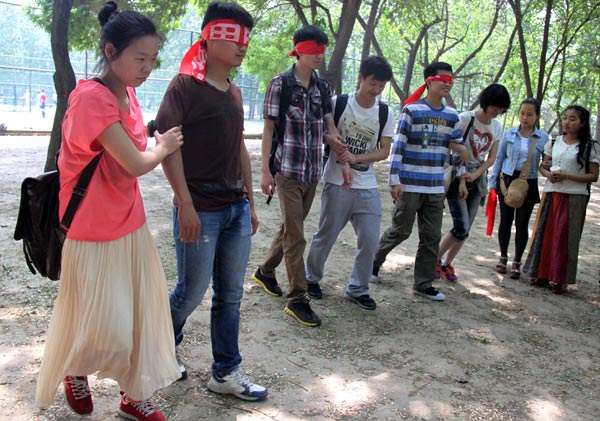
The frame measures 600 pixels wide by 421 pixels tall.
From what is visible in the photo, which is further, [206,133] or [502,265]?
[502,265]

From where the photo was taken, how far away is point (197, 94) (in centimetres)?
269

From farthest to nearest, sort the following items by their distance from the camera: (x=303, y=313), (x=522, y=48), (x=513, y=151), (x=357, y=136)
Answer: (x=522, y=48)
(x=513, y=151)
(x=357, y=136)
(x=303, y=313)

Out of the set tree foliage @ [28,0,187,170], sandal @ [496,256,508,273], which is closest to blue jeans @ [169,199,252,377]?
sandal @ [496,256,508,273]

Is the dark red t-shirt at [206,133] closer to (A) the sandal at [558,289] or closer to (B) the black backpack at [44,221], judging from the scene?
(B) the black backpack at [44,221]

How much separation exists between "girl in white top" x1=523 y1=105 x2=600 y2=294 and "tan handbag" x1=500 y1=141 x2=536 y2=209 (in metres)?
0.14

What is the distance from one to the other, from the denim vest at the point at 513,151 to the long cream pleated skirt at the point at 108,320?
164 inches

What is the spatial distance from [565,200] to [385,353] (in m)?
2.69

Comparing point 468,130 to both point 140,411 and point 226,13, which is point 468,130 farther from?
point 140,411

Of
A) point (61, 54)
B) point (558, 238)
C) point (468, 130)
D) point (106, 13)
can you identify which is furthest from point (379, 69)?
point (61, 54)

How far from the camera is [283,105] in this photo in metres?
3.99

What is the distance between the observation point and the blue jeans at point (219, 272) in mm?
2797

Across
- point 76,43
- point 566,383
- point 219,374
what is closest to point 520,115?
point 566,383

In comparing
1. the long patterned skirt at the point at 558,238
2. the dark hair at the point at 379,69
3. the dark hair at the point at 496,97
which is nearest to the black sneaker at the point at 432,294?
the long patterned skirt at the point at 558,238

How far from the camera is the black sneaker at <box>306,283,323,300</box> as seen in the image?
15.3 ft
